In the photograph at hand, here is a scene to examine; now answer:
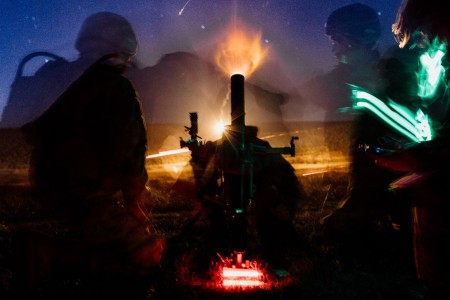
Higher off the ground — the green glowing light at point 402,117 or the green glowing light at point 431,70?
the green glowing light at point 431,70

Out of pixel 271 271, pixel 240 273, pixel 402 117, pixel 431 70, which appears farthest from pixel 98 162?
pixel 431 70

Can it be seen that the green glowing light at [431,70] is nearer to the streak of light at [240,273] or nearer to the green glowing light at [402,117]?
Result: the green glowing light at [402,117]

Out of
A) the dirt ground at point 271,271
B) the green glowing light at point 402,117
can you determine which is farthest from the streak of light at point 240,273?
the green glowing light at point 402,117

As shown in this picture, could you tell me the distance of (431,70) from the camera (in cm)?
384

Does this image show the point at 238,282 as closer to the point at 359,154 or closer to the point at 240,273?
the point at 240,273

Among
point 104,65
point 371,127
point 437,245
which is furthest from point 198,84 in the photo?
point 437,245

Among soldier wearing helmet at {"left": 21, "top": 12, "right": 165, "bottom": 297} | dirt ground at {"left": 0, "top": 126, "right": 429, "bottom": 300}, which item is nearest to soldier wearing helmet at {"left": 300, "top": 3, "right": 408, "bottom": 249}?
dirt ground at {"left": 0, "top": 126, "right": 429, "bottom": 300}

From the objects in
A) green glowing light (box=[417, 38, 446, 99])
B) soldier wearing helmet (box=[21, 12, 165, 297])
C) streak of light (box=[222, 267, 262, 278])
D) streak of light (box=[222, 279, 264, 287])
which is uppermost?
green glowing light (box=[417, 38, 446, 99])

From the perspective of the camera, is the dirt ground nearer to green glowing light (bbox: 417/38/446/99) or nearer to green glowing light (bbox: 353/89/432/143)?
green glowing light (bbox: 353/89/432/143)

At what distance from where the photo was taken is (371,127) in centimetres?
616

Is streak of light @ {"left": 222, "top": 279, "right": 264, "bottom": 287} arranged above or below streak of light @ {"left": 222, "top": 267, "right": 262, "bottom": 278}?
below

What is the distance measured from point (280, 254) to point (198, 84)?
Result: 1637 centimetres

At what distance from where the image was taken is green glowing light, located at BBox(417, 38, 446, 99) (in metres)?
3.43

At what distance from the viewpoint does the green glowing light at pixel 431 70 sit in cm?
343
